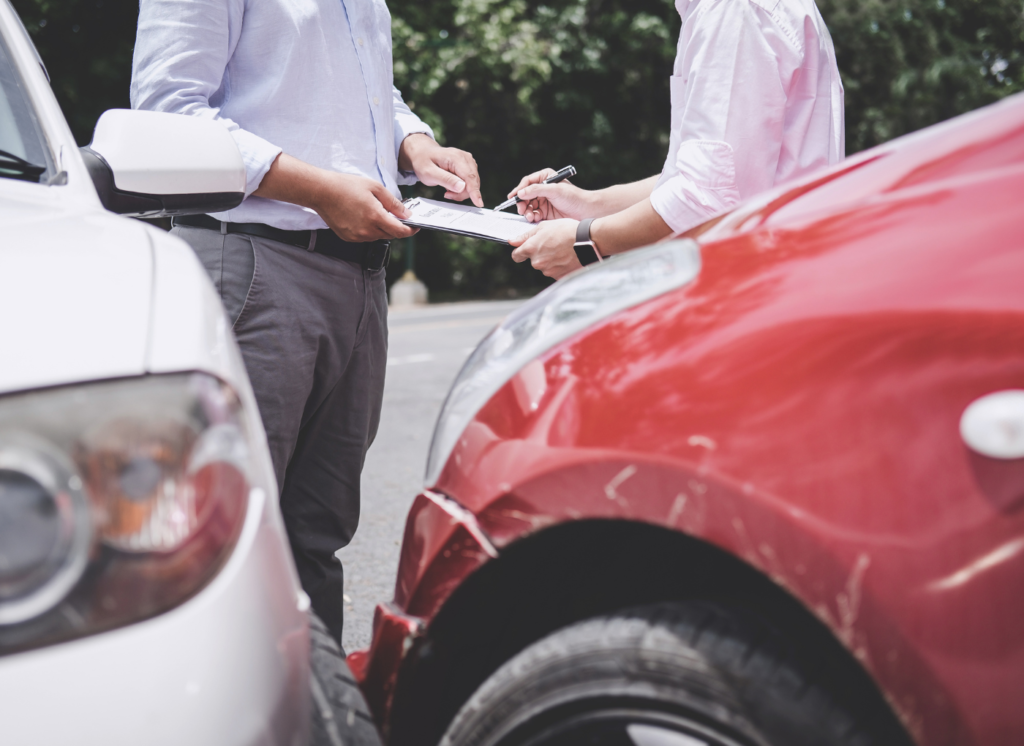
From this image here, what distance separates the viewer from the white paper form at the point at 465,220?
199cm

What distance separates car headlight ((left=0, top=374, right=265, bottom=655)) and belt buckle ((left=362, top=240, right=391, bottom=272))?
1.33 meters

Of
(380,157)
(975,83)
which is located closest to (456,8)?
(975,83)

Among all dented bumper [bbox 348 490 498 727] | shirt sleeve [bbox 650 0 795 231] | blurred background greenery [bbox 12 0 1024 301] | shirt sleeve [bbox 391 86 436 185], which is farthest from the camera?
blurred background greenery [bbox 12 0 1024 301]

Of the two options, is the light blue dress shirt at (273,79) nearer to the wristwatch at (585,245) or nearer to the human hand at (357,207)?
the human hand at (357,207)

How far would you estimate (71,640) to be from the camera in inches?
32.4

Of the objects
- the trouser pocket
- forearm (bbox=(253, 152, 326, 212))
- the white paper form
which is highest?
forearm (bbox=(253, 152, 326, 212))

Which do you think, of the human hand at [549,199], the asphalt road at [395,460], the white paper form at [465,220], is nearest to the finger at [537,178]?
the human hand at [549,199]

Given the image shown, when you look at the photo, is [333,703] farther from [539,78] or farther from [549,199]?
[539,78]

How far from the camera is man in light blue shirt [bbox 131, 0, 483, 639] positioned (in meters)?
1.99

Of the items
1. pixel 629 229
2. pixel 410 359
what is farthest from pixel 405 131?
pixel 410 359

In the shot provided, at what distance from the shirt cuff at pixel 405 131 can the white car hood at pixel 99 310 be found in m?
1.42

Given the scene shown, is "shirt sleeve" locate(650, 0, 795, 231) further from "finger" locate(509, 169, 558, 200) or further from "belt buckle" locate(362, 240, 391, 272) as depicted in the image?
"belt buckle" locate(362, 240, 391, 272)

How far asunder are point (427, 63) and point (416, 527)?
62.4 ft

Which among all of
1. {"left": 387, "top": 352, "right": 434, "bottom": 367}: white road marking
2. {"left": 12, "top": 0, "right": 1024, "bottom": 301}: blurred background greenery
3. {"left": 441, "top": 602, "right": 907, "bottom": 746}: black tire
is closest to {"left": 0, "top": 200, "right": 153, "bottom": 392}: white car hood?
{"left": 441, "top": 602, "right": 907, "bottom": 746}: black tire
